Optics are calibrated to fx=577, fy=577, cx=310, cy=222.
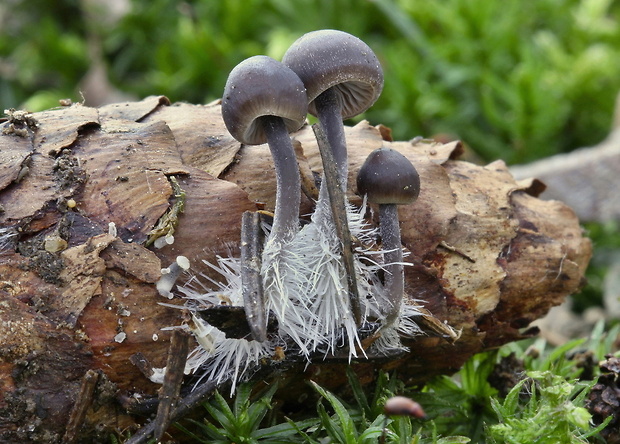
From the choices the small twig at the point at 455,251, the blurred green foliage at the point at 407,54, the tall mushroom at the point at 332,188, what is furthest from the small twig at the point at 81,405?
the blurred green foliage at the point at 407,54

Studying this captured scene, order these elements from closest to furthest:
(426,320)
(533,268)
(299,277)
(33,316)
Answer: (33,316) → (299,277) → (426,320) → (533,268)

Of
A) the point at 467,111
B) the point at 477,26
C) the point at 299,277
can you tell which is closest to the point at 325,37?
the point at 299,277

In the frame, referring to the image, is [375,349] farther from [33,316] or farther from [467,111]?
[467,111]

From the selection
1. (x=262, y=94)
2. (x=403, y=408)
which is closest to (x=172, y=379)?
(x=403, y=408)

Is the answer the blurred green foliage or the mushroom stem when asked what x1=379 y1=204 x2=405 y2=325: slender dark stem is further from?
the blurred green foliage

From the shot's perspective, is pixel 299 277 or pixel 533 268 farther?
pixel 533 268

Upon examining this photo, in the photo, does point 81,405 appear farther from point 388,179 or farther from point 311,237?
point 388,179
